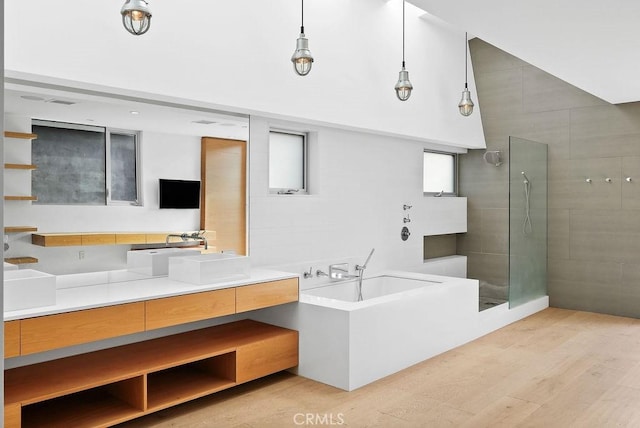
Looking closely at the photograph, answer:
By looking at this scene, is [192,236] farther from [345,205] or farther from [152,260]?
[345,205]

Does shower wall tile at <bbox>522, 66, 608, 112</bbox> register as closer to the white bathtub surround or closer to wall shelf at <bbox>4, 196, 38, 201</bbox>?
the white bathtub surround

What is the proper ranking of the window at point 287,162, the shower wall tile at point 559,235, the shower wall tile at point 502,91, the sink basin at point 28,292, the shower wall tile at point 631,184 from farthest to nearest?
1. the shower wall tile at point 502,91
2. the shower wall tile at point 559,235
3. the shower wall tile at point 631,184
4. the window at point 287,162
5. the sink basin at point 28,292

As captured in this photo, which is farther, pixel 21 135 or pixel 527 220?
pixel 527 220

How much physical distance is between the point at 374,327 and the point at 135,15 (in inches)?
96.3

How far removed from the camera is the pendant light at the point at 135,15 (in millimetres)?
2512

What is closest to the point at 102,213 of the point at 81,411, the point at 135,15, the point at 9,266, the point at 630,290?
the point at 9,266

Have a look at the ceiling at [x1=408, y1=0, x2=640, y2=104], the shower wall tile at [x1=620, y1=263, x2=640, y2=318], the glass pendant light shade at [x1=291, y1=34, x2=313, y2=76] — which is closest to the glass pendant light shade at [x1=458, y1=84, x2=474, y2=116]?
the ceiling at [x1=408, y1=0, x2=640, y2=104]

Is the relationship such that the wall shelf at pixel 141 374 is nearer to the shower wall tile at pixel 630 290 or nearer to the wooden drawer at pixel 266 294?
the wooden drawer at pixel 266 294

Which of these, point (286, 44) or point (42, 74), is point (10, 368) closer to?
point (42, 74)

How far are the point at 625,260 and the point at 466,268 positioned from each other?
1764mm

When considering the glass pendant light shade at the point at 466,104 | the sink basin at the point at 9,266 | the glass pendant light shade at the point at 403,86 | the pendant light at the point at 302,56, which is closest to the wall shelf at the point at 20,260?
the sink basin at the point at 9,266

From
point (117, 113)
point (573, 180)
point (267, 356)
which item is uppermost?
point (117, 113)

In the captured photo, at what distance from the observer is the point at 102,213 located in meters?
3.21

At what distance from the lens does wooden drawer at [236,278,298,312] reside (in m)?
3.42
